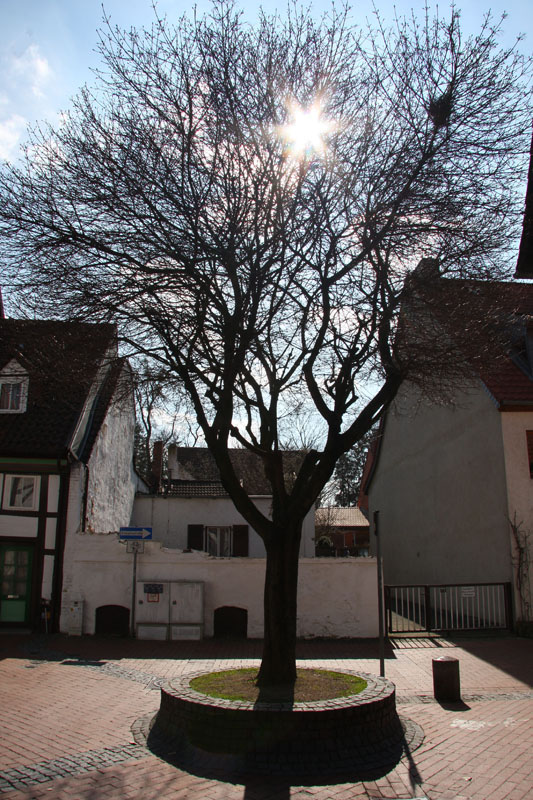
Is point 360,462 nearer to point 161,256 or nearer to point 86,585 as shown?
point 86,585

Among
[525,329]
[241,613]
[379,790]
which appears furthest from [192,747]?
[525,329]

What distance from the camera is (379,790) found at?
219 inches

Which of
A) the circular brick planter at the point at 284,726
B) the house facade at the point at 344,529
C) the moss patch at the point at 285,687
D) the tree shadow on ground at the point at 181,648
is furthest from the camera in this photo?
the house facade at the point at 344,529

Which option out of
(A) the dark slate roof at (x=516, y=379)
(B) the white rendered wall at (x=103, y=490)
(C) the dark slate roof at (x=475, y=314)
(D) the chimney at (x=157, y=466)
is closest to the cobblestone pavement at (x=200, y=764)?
(B) the white rendered wall at (x=103, y=490)

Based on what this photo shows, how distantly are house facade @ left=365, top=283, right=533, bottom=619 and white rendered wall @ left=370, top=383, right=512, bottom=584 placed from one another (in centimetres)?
3

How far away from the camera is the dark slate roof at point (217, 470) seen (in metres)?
25.8

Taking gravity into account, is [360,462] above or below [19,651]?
above

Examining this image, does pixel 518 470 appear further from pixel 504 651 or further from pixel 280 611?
pixel 280 611

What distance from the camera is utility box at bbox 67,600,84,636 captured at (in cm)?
1445

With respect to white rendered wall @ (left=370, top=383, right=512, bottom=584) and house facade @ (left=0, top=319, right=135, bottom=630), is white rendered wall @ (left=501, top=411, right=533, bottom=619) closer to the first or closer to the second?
white rendered wall @ (left=370, top=383, right=512, bottom=584)

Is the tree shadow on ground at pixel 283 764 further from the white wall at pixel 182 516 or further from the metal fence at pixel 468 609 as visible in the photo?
the white wall at pixel 182 516

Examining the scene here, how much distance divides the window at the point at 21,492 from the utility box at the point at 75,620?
2530 mm

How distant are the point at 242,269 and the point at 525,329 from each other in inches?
382

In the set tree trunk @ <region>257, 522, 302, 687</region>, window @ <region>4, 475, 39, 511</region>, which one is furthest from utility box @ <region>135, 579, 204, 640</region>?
tree trunk @ <region>257, 522, 302, 687</region>
